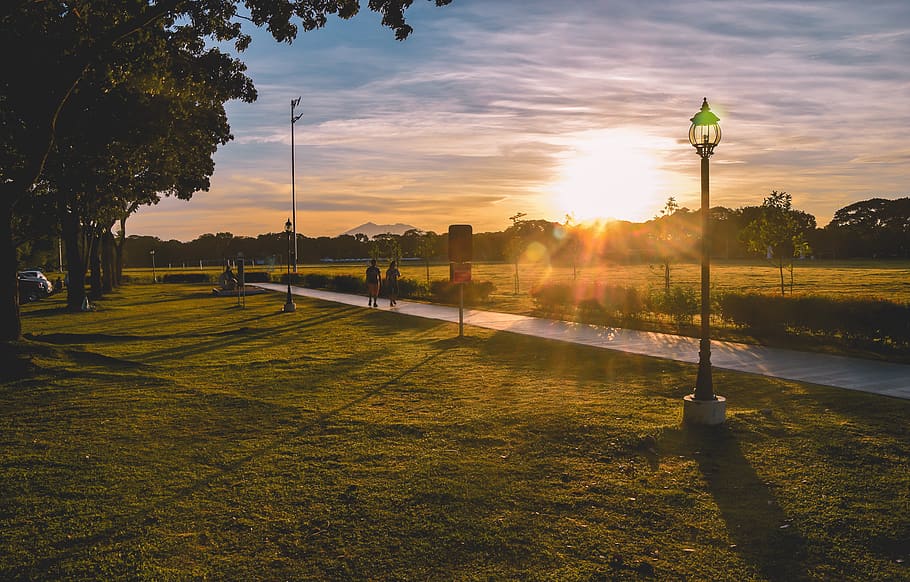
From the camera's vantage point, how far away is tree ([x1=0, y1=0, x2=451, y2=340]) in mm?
12977

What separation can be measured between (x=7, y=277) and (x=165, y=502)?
36.9 ft

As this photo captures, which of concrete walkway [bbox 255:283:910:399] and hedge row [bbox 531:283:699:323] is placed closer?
concrete walkway [bbox 255:283:910:399]

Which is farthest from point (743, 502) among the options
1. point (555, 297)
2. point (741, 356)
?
point (555, 297)

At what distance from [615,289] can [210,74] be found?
11.9 meters

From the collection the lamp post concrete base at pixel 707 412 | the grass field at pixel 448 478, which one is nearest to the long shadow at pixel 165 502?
the grass field at pixel 448 478

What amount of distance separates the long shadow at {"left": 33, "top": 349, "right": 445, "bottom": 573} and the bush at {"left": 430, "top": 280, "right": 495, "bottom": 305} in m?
18.3

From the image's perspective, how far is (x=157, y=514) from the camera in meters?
5.62

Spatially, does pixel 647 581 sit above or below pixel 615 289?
below

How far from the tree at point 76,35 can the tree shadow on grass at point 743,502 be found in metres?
8.25

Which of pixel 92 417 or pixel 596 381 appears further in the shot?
pixel 596 381

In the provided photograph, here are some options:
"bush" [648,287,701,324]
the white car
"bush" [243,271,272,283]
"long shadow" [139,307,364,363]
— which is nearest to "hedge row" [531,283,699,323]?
"bush" [648,287,701,324]

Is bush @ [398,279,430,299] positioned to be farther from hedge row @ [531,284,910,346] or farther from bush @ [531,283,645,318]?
hedge row @ [531,284,910,346]

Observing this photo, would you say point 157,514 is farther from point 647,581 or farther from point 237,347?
point 237,347

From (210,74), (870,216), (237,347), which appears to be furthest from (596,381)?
(870,216)
